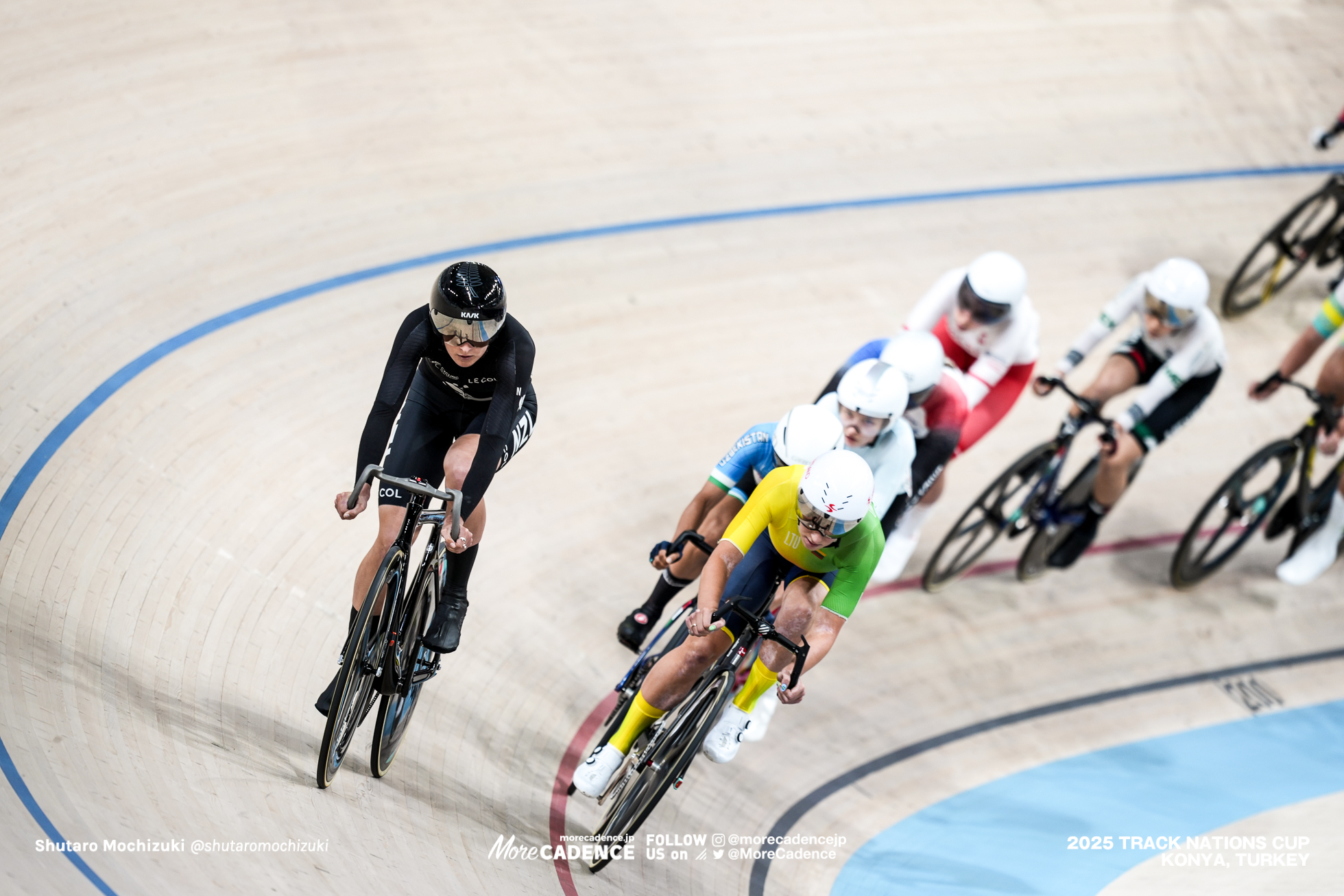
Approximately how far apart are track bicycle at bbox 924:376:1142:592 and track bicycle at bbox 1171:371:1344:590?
567 mm

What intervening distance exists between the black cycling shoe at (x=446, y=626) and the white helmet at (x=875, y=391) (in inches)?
51.2

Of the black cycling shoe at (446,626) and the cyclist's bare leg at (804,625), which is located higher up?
the cyclist's bare leg at (804,625)

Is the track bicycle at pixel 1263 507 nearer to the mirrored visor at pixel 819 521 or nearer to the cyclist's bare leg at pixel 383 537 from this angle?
the mirrored visor at pixel 819 521

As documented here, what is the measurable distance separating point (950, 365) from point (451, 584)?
2137mm

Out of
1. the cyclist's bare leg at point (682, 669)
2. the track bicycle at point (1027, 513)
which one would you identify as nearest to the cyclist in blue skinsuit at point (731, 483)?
the cyclist's bare leg at point (682, 669)

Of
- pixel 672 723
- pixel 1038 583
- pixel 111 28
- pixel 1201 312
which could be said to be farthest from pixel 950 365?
pixel 111 28

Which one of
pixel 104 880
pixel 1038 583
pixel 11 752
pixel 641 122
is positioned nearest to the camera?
pixel 104 880

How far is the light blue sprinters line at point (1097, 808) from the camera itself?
4.06 m

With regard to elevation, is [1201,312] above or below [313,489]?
above

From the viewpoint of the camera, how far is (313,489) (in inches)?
181

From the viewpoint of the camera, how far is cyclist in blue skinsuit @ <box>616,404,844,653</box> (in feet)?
11.5

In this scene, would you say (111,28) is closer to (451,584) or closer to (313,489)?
(313,489)

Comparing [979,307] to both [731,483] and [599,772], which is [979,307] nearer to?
[731,483]

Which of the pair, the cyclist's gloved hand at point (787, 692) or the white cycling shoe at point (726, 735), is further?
the white cycling shoe at point (726, 735)
